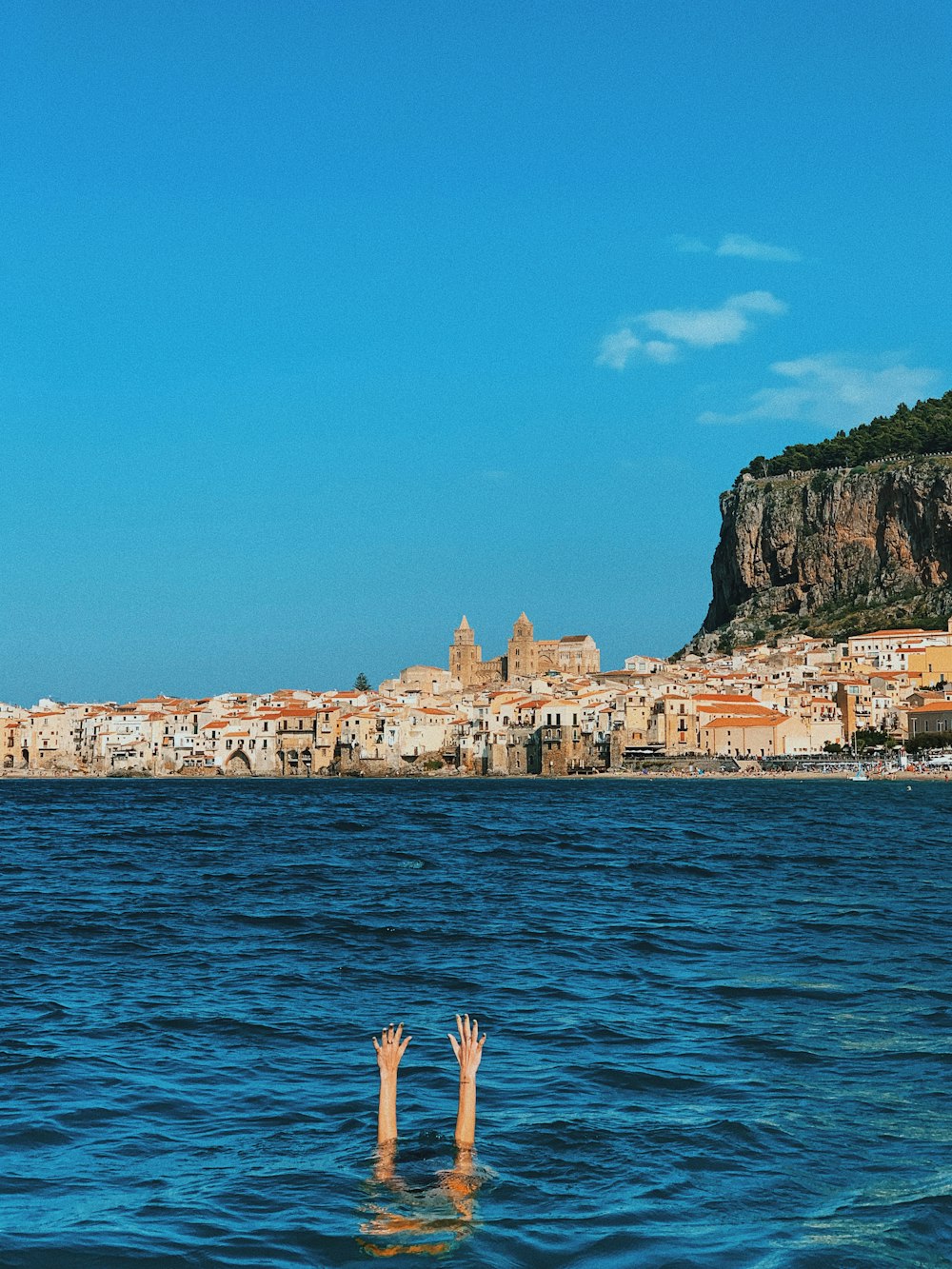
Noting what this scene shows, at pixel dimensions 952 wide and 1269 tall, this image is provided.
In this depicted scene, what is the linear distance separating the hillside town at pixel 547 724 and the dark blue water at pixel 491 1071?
81258mm

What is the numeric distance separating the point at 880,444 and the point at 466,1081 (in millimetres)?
168583

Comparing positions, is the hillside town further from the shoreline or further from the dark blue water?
the dark blue water

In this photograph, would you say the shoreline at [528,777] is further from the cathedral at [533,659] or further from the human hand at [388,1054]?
the human hand at [388,1054]

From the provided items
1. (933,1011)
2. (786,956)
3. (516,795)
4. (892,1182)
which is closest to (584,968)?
(786,956)

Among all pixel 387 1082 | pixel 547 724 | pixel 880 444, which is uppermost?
pixel 880 444

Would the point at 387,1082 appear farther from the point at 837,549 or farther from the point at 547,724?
the point at 837,549

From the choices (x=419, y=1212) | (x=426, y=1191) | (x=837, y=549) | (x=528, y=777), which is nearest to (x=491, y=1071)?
(x=426, y=1191)

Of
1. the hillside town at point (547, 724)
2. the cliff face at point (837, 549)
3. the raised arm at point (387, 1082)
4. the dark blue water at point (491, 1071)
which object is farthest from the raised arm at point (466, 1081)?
the cliff face at point (837, 549)

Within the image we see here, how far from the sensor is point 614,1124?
952 centimetres

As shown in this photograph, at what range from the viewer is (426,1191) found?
7.98 metres

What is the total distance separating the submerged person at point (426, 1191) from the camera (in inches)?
287

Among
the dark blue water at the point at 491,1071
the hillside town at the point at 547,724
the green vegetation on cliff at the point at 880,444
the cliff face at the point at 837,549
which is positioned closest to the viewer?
the dark blue water at the point at 491,1071

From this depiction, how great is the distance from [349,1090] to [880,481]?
506 ft

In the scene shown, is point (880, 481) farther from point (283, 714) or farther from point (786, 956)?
point (786, 956)
